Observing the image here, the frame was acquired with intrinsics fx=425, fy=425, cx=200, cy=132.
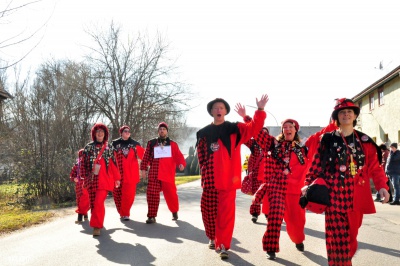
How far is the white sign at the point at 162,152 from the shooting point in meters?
9.30

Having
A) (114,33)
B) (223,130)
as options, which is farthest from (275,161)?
(114,33)

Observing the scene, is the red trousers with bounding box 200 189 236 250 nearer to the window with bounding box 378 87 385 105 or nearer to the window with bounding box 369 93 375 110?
the window with bounding box 378 87 385 105

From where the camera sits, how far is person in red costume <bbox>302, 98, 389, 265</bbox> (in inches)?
166

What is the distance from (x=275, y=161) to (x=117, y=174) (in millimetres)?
3185

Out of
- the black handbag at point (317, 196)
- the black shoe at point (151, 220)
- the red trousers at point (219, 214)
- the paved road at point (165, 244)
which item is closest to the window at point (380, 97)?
the paved road at point (165, 244)

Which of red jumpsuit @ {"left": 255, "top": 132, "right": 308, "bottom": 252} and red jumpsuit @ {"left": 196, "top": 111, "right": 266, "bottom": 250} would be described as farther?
red jumpsuit @ {"left": 255, "top": 132, "right": 308, "bottom": 252}

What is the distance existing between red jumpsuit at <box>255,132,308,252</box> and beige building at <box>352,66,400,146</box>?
18382mm

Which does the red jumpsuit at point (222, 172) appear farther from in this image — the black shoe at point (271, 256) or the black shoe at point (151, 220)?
the black shoe at point (151, 220)

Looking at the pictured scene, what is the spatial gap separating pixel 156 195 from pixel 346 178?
5388 mm

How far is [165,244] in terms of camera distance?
22.0ft

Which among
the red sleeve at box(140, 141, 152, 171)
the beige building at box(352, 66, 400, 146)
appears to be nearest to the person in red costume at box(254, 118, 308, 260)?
the red sleeve at box(140, 141, 152, 171)

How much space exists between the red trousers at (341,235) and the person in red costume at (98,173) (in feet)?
14.7

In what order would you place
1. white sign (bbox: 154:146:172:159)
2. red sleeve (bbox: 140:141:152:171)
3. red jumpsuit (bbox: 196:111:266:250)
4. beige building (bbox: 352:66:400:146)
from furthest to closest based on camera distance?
beige building (bbox: 352:66:400:146)
red sleeve (bbox: 140:141:152:171)
white sign (bbox: 154:146:172:159)
red jumpsuit (bbox: 196:111:266:250)

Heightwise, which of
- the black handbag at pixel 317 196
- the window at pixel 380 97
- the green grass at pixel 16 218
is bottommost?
the green grass at pixel 16 218
